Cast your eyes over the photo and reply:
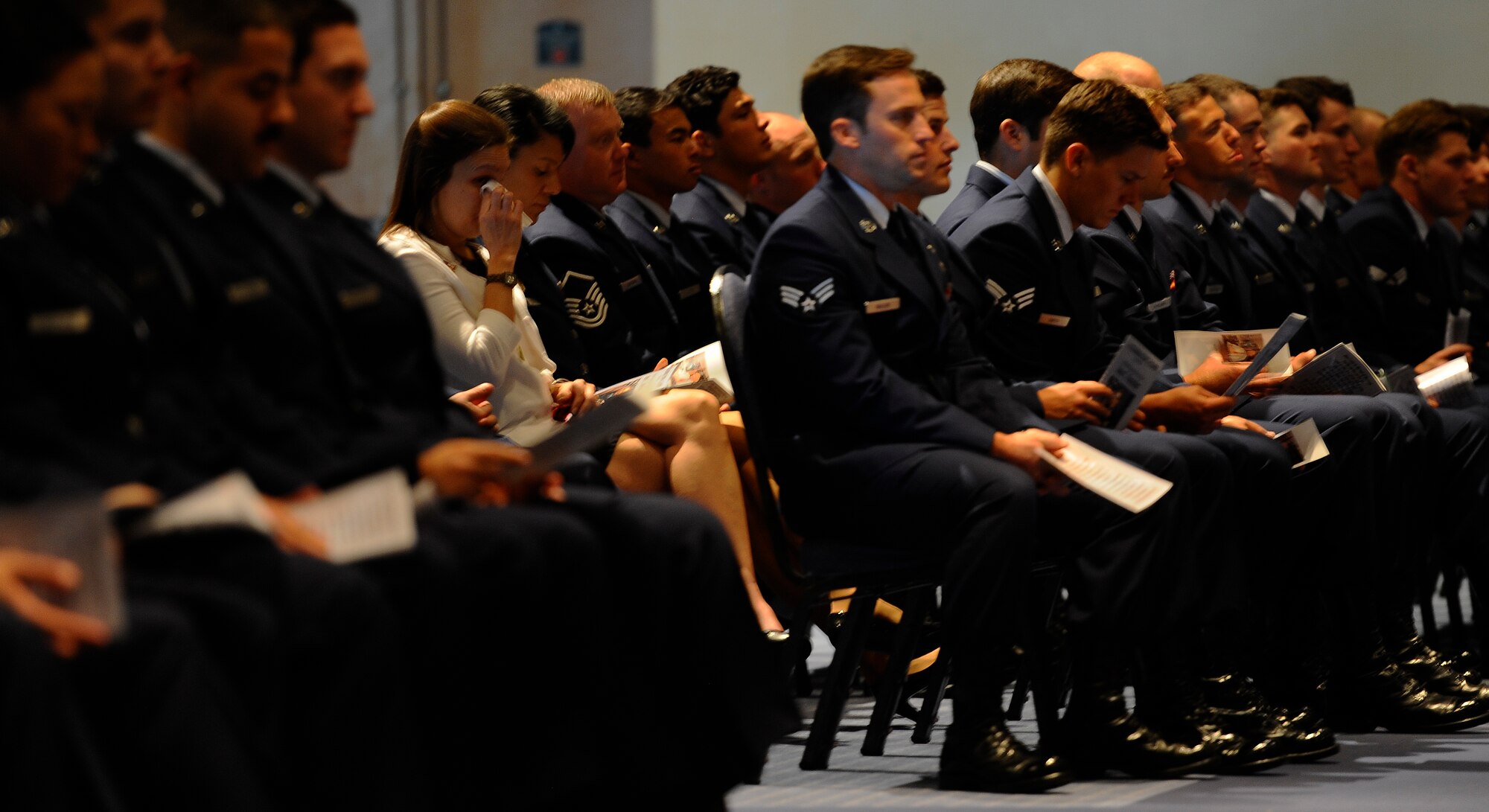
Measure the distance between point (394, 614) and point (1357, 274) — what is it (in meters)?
3.96

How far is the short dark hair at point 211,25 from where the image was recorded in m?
2.34

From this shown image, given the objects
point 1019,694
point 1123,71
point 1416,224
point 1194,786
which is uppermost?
point 1123,71

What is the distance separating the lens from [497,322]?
354 cm

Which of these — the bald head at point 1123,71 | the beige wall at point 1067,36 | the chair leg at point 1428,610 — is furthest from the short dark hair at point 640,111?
the chair leg at point 1428,610

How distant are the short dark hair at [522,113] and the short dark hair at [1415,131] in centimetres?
296

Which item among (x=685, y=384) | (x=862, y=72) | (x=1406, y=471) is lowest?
(x=1406, y=471)

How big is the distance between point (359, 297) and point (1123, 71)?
3.26 metres

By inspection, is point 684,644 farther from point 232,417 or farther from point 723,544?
point 232,417

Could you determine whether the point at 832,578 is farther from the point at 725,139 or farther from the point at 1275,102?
the point at 1275,102

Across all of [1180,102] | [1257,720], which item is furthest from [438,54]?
[1257,720]

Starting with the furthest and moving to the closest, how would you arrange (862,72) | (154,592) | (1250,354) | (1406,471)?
(1406,471) < (1250,354) < (862,72) < (154,592)

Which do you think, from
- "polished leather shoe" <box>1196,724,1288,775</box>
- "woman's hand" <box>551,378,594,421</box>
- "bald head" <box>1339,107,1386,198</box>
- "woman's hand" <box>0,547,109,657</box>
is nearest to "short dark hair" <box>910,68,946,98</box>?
"woman's hand" <box>551,378,594,421</box>

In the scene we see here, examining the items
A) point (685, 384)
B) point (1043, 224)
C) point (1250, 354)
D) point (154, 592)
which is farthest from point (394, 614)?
point (1250, 354)

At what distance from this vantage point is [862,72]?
12.2 feet
